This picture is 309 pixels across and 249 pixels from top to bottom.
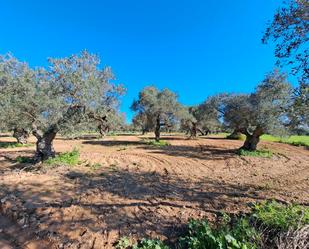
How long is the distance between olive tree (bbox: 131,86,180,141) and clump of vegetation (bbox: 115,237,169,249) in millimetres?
18335

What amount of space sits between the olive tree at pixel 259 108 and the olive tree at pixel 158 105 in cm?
740

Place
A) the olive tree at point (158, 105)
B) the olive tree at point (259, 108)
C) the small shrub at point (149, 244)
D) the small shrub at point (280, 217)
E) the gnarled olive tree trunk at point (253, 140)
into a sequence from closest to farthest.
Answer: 1. the small shrub at point (149, 244)
2. the small shrub at point (280, 217)
3. the olive tree at point (259, 108)
4. the gnarled olive tree trunk at point (253, 140)
5. the olive tree at point (158, 105)

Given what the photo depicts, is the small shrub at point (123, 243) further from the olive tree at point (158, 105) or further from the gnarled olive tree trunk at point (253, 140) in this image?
the olive tree at point (158, 105)

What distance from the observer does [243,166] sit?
10914mm

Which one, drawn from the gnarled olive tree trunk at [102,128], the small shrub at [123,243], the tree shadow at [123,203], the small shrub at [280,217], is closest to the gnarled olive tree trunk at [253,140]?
the tree shadow at [123,203]

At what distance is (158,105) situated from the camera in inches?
864

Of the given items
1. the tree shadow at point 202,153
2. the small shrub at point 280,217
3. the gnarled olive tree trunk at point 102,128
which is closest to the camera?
the small shrub at point 280,217

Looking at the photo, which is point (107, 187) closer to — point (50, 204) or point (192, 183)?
point (50, 204)

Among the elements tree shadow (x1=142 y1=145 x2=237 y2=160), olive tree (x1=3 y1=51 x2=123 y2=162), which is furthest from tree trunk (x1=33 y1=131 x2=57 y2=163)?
tree shadow (x1=142 y1=145 x2=237 y2=160)

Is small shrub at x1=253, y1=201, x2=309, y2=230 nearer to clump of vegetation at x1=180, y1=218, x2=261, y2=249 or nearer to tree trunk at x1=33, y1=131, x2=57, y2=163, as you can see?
clump of vegetation at x1=180, y1=218, x2=261, y2=249

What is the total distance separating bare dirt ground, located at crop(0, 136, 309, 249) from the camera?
4.34 metres

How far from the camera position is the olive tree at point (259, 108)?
1258 cm

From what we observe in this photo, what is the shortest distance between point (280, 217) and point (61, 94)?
959cm

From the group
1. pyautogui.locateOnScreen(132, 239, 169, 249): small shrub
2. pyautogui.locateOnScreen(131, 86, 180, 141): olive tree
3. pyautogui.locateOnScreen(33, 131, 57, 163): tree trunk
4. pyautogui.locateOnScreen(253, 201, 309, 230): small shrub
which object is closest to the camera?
pyautogui.locateOnScreen(132, 239, 169, 249): small shrub
